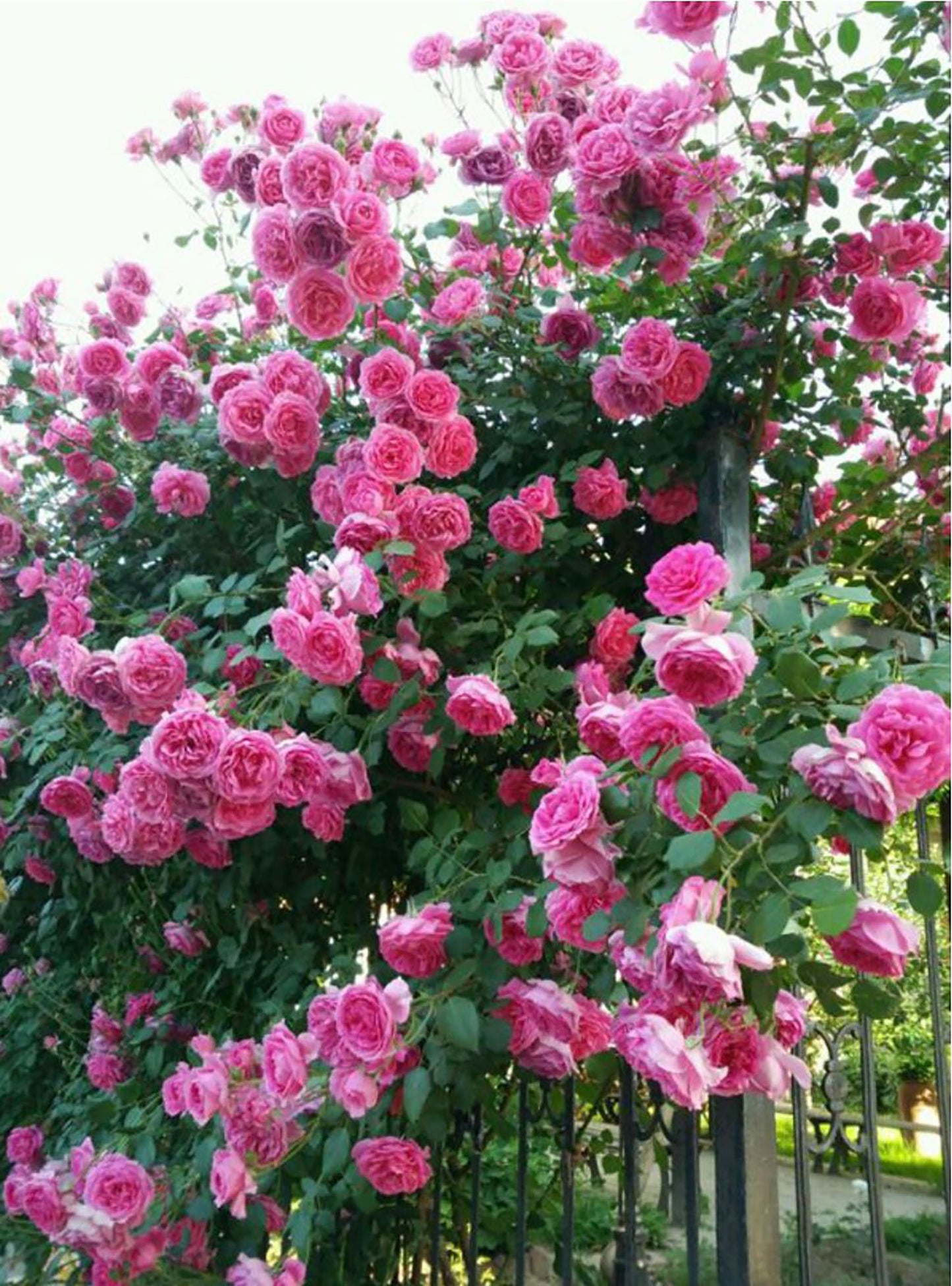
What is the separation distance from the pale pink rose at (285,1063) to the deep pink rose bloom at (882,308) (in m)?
1.33

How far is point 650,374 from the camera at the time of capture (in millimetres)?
1636

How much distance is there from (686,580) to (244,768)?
636 mm

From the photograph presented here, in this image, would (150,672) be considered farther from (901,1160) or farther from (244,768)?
(901,1160)

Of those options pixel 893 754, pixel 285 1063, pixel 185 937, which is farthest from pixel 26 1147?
pixel 893 754

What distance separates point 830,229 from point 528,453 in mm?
618

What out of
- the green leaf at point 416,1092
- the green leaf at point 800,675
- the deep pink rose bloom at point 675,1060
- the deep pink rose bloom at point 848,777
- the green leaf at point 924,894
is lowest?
the green leaf at point 416,1092

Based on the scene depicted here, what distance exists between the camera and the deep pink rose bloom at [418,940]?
1360 mm

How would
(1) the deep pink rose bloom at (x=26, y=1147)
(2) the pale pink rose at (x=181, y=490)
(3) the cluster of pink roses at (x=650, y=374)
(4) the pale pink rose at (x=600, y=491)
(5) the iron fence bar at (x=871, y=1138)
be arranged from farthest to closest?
(1) the deep pink rose bloom at (x=26, y=1147) < (2) the pale pink rose at (x=181, y=490) < (4) the pale pink rose at (x=600, y=491) < (3) the cluster of pink roses at (x=650, y=374) < (5) the iron fence bar at (x=871, y=1138)

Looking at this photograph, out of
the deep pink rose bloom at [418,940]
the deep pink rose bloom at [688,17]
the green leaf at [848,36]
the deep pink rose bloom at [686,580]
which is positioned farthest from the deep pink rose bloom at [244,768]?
the green leaf at [848,36]

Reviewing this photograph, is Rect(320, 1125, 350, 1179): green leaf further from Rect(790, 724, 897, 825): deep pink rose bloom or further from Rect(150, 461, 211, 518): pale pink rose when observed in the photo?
Rect(150, 461, 211, 518): pale pink rose

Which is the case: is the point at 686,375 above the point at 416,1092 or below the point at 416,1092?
above

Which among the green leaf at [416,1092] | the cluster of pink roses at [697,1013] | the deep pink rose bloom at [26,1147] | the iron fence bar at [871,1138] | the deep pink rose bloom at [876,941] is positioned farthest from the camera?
the deep pink rose bloom at [26,1147]

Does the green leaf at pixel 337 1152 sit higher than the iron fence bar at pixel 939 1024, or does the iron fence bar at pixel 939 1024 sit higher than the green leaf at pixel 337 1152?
the iron fence bar at pixel 939 1024

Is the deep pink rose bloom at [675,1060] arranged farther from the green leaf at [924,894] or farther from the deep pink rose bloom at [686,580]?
the deep pink rose bloom at [686,580]
